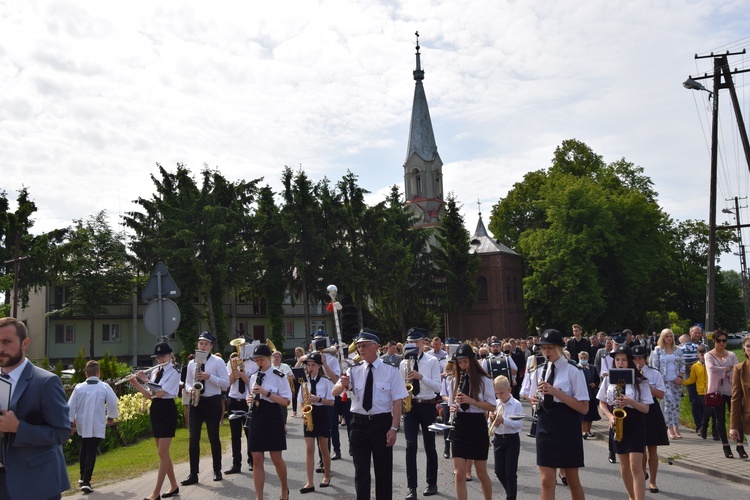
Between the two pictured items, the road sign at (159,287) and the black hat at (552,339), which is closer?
the black hat at (552,339)

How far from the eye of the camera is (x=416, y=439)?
392 inches

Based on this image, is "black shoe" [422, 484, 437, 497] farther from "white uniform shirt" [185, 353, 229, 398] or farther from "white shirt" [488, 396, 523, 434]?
"white uniform shirt" [185, 353, 229, 398]

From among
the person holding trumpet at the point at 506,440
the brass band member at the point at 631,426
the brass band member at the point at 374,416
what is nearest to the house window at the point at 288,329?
the person holding trumpet at the point at 506,440

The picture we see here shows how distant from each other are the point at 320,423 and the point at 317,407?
0.79 ft

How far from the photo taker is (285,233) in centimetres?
5091

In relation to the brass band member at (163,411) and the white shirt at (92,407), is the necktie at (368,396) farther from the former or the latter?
the white shirt at (92,407)

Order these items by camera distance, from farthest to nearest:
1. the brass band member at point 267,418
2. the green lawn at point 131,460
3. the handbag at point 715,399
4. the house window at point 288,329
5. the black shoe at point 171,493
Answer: the house window at point 288,329, the handbag at point 715,399, the green lawn at point 131,460, the black shoe at point 171,493, the brass band member at point 267,418

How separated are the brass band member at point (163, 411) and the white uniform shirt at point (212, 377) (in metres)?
0.68

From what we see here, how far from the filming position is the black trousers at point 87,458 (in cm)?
1083

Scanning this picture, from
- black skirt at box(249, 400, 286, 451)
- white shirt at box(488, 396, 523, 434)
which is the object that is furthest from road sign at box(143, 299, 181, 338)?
white shirt at box(488, 396, 523, 434)

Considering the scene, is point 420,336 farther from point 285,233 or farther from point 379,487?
point 285,233

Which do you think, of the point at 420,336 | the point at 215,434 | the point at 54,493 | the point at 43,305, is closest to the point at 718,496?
the point at 420,336

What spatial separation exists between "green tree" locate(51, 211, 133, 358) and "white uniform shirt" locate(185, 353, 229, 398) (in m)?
41.6

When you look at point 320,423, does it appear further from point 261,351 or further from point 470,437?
point 470,437
